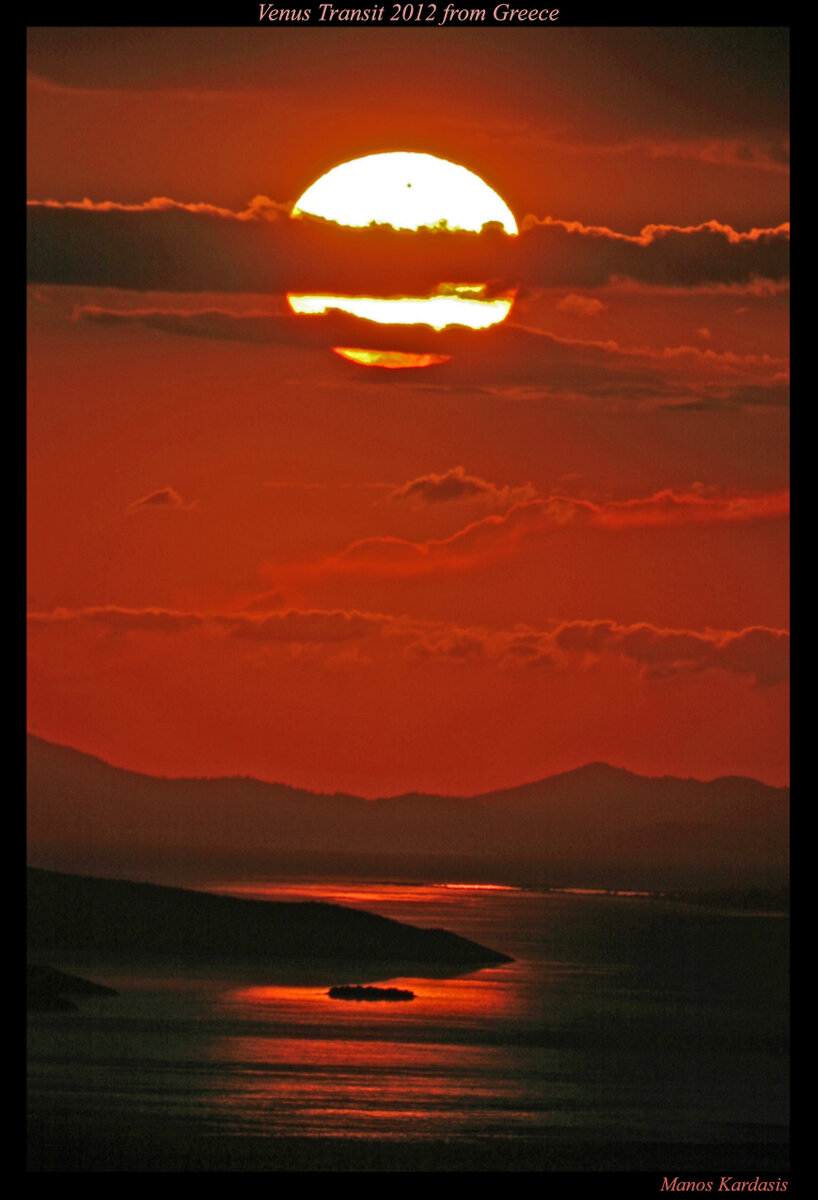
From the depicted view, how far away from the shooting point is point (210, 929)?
1305 inches

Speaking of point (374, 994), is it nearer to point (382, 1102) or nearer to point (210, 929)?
point (382, 1102)

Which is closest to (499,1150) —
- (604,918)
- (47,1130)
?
(47,1130)

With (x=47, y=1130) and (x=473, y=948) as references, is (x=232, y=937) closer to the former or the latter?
(x=473, y=948)

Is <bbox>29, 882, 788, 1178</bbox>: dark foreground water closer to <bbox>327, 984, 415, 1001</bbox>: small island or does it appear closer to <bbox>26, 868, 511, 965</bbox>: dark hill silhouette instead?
<bbox>327, 984, 415, 1001</bbox>: small island

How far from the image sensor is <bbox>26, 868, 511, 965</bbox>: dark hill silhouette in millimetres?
30344

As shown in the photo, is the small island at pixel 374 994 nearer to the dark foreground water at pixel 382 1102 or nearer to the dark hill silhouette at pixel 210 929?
the dark foreground water at pixel 382 1102

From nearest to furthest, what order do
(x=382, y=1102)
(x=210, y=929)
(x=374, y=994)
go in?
(x=382, y=1102), (x=374, y=994), (x=210, y=929)

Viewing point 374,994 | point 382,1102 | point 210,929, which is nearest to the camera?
point 382,1102

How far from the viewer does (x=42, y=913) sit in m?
35.2

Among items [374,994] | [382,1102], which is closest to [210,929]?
[374,994]

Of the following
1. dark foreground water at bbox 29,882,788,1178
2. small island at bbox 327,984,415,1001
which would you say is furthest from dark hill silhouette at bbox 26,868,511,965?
dark foreground water at bbox 29,882,788,1178

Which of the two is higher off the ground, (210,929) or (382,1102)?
(382,1102)

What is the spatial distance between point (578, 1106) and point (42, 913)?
1789 centimetres

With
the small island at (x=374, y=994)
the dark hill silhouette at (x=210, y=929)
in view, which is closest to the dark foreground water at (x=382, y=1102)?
the small island at (x=374, y=994)
